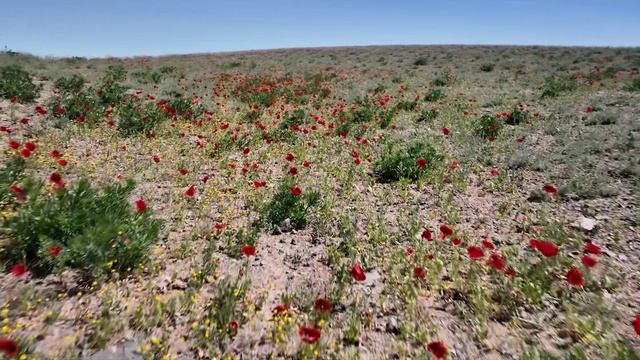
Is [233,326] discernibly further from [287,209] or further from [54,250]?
[287,209]

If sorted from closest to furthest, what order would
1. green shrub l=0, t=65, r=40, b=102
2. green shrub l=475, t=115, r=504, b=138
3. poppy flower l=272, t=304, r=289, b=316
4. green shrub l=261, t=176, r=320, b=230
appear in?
poppy flower l=272, t=304, r=289, b=316 → green shrub l=261, t=176, r=320, b=230 → green shrub l=475, t=115, r=504, b=138 → green shrub l=0, t=65, r=40, b=102

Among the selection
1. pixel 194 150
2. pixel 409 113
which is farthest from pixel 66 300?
pixel 409 113

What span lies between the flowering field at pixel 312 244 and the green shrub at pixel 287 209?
0.04 m

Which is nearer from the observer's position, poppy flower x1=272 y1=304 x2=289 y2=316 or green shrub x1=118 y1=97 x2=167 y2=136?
poppy flower x1=272 y1=304 x2=289 y2=316

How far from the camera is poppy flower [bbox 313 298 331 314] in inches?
133

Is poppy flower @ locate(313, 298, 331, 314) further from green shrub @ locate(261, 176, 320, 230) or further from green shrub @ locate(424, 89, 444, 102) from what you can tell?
green shrub @ locate(424, 89, 444, 102)

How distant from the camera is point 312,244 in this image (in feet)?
16.8

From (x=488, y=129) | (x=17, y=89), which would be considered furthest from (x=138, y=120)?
(x=488, y=129)

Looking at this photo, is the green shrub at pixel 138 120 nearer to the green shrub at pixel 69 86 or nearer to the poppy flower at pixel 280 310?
the green shrub at pixel 69 86

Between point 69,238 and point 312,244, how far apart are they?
2845 millimetres

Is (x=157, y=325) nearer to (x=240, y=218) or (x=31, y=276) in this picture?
(x=31, y=276)

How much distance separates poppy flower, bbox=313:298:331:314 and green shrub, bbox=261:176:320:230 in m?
1.88

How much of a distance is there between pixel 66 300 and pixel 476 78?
23.1 meters

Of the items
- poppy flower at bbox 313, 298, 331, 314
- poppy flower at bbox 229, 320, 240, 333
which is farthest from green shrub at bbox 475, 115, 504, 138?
poppy flower at bbox 229, 320, 240, 333
